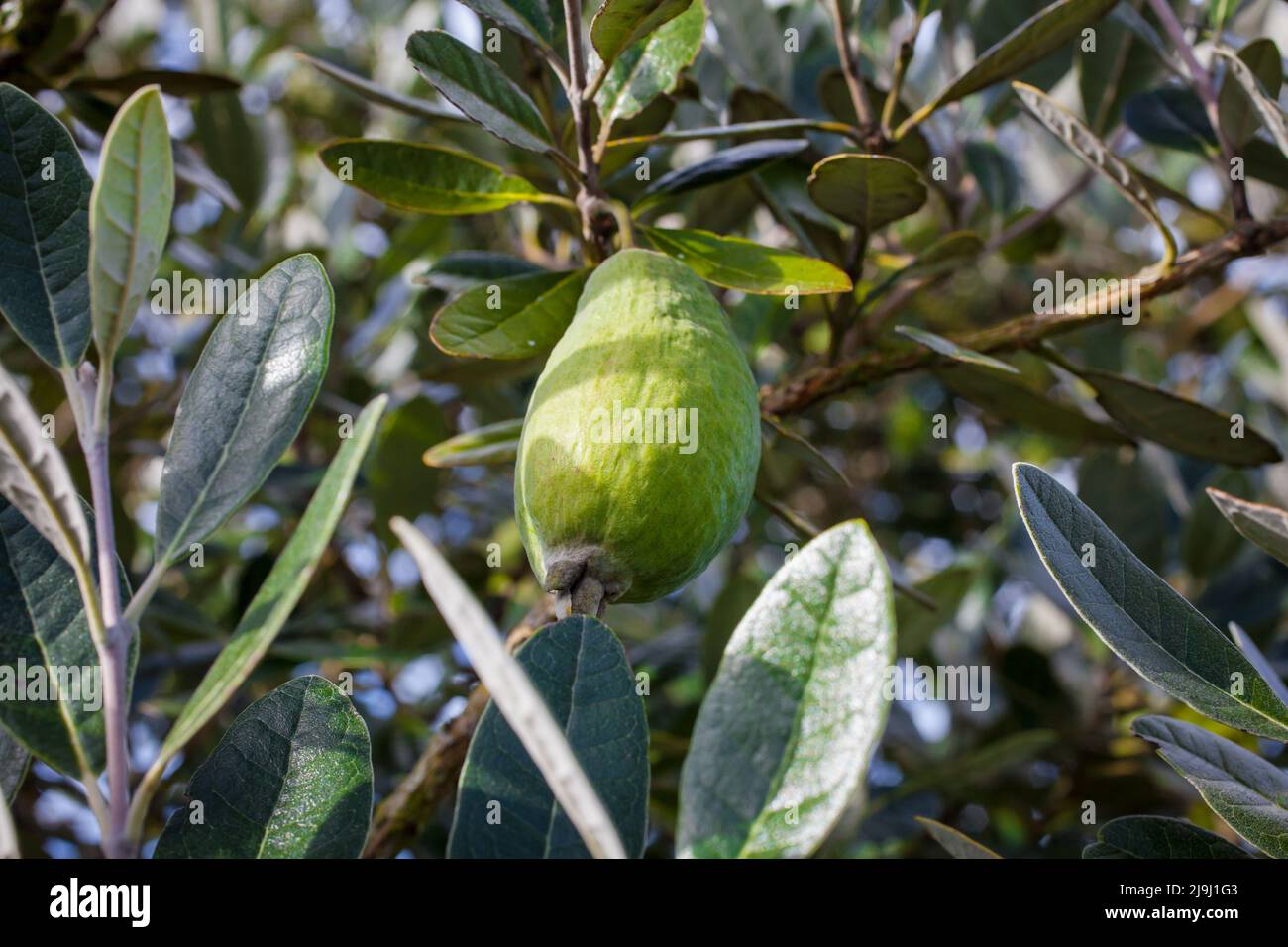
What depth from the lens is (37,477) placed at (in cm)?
62

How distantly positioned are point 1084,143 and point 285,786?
0.96 meters

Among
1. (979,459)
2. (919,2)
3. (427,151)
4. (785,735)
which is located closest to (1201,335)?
(979,459)

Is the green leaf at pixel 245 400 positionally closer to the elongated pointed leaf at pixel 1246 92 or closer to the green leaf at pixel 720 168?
the green leaf at pixel 720 168

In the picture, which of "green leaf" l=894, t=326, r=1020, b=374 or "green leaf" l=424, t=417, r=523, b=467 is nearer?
"green leaf" l=894, t=326, r=1020, b=374

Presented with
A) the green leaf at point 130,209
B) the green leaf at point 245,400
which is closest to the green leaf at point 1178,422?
the green leaf at point 245,400

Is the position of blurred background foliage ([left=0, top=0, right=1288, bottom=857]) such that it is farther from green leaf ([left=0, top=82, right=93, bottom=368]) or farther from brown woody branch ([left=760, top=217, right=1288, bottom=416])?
green leaf ([left=0, top=82, right=93, bottom=368])

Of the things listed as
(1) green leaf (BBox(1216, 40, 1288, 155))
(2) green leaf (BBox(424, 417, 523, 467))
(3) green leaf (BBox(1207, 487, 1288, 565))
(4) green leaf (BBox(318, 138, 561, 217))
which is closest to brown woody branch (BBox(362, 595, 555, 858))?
(2) green leaf (BBox(424, 417, 523, 467))

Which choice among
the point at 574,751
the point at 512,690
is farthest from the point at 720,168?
the point at 512,690

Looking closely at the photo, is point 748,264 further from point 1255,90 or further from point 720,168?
point 1255,90

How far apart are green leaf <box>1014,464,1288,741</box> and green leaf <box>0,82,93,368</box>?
68 centimetres

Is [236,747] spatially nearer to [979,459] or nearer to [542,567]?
[542,567]

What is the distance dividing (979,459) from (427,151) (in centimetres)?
288

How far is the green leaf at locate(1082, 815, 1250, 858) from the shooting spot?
85cm

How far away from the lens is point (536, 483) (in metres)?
0.79
